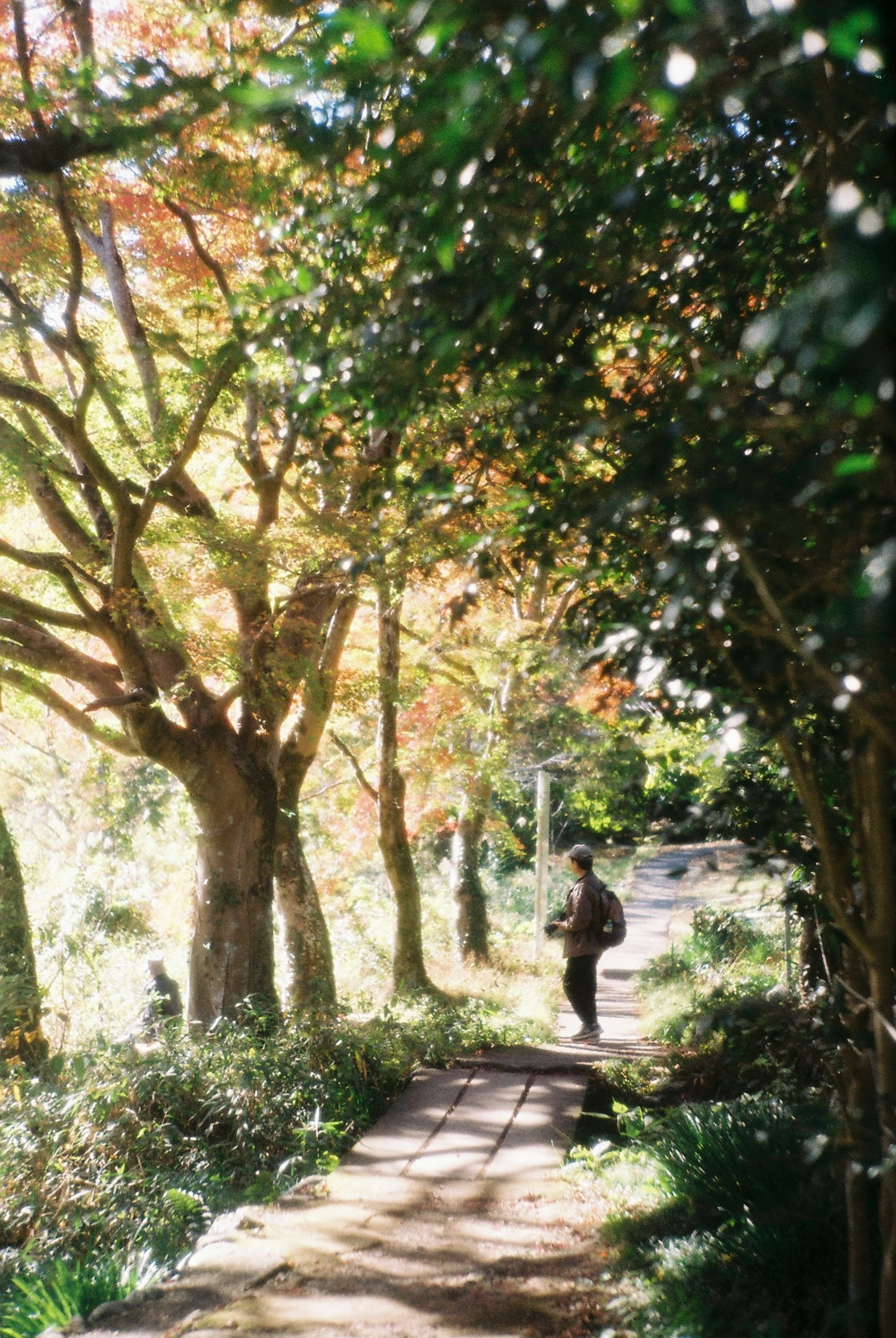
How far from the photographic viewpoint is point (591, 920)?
8289mm

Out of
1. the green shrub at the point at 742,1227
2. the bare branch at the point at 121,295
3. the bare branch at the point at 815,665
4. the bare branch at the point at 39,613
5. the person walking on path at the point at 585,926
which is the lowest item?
the green shrub at the point at 742,1227

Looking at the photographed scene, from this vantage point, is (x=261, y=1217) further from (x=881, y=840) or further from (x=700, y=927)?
(x=700, y=927)

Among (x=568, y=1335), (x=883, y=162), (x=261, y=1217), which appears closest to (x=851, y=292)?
(x=883, y=162)

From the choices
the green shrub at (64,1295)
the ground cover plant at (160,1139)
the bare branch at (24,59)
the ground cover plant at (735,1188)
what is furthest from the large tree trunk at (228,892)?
the bare branch at (24,59)

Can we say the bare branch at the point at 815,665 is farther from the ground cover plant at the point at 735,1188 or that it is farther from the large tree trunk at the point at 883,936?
the ground cover plant at the point at 735,1188

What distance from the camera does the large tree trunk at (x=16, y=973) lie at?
26.7 ft

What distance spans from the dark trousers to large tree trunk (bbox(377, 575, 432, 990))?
3.10 m

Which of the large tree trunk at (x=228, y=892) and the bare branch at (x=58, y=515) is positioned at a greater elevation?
the bare branch at (x=58, y=515)

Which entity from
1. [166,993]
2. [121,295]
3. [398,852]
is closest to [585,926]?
[398,852]

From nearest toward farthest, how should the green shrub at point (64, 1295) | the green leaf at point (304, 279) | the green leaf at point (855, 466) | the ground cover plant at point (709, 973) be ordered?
the green leaf at point (855, 466), the green leaf at point (304, 279), the green shrub at point (64, 1295), the ground cover plant at point (709, 973)

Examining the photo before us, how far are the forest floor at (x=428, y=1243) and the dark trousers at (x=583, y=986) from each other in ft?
7.89

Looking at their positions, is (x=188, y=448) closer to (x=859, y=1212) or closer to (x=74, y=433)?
(x=74, y=433)

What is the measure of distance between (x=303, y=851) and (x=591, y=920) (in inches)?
205

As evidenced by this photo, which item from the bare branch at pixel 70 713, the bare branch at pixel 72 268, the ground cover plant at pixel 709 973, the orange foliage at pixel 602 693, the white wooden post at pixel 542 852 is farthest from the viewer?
the white wooden post at pixel 542 852
